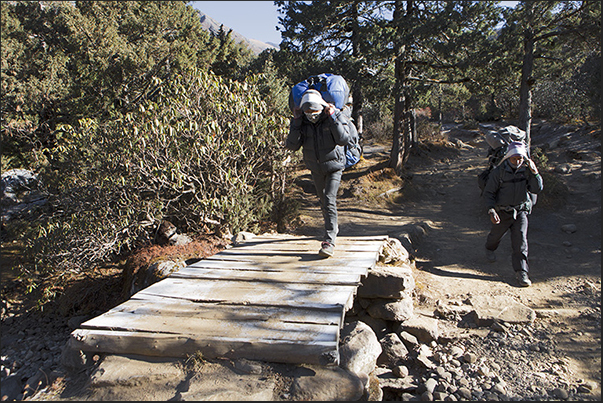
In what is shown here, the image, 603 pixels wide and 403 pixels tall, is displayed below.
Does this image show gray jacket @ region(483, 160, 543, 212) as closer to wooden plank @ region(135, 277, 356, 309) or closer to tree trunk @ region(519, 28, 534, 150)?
wooden plank @ region(135, 277, 356, 309)

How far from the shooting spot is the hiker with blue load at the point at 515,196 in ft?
16.8

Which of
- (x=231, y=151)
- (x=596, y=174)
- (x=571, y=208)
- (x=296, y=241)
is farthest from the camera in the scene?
(x=596, y=174)

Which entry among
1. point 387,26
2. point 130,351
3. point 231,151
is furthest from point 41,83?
point 130,351

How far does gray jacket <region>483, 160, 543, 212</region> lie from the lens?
520cm

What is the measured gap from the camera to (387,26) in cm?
1040

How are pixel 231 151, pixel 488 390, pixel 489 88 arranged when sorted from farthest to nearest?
1. pixel 489 88
2. pixel 231 151
3. pixel 488 390

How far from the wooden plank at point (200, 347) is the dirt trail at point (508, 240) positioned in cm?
180

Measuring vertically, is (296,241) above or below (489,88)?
below

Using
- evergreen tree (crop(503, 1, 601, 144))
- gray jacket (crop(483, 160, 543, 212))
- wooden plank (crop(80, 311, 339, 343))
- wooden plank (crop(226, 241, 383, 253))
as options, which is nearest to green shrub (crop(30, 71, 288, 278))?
wooden plank (crop(226, 241, 383, 253))

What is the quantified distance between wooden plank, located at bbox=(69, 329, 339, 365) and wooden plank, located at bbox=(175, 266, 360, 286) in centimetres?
112

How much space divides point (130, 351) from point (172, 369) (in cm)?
40

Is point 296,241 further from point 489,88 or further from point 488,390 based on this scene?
point 489,88

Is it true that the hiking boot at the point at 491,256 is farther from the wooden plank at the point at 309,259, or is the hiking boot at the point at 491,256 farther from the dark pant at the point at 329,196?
the dark pant at the point at 329,196

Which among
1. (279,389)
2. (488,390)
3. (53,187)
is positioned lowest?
(488,390)
